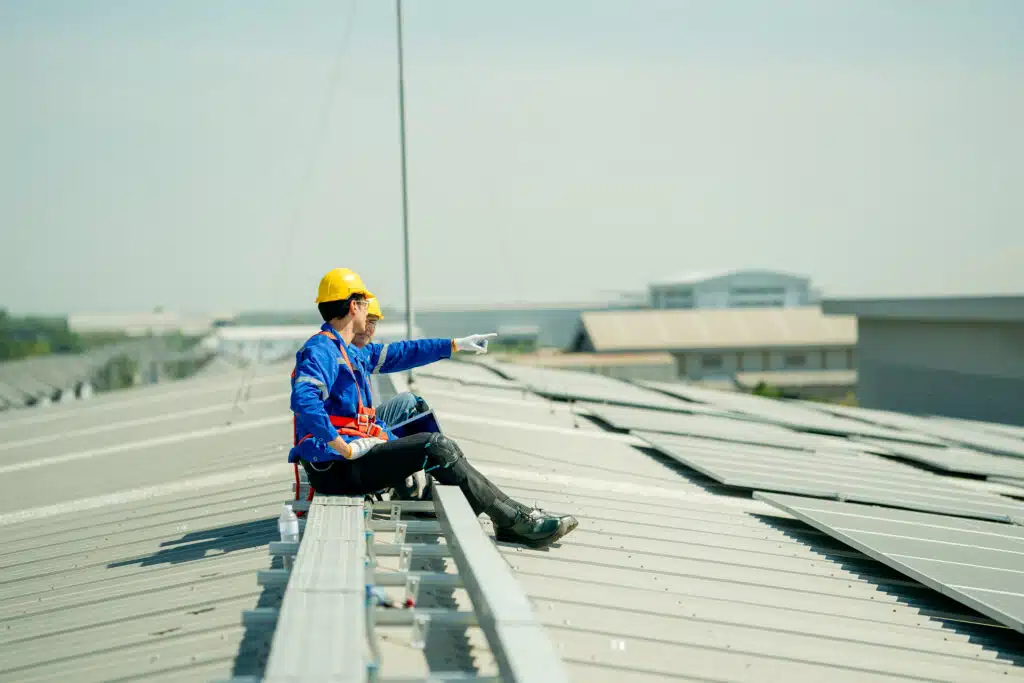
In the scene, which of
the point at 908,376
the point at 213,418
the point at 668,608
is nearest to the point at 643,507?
the point at 668,608

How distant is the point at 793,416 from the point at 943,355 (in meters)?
8.02

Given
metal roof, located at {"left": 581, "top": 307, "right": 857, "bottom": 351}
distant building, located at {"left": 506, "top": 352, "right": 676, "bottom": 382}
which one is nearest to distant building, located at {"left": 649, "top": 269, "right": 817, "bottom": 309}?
metal roof, located at {"left": 581, "top": 307, "right": 857, "bottom": 351}

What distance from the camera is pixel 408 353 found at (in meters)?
6.31

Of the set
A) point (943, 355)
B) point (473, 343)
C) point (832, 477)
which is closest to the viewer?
point (473, 343)

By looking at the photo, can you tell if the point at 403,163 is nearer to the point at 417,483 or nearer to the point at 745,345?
the point at 417,483

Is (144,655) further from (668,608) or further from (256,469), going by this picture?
(256,469)

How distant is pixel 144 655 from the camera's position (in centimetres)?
420

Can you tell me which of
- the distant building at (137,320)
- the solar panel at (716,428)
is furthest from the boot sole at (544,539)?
the distant building at (137,320)

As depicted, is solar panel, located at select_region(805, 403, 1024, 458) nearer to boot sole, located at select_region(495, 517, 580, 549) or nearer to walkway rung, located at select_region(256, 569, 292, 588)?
boot sole, located at select_region(495, 517, 580, 549)

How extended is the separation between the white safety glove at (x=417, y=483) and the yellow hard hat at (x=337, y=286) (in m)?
1.16

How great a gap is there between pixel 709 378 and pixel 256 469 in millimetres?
46474

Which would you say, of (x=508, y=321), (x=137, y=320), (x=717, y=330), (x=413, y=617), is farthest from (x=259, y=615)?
(x=137, y=320)

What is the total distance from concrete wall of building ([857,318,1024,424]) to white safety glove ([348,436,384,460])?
18.0 m

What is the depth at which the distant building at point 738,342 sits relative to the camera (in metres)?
52.8
